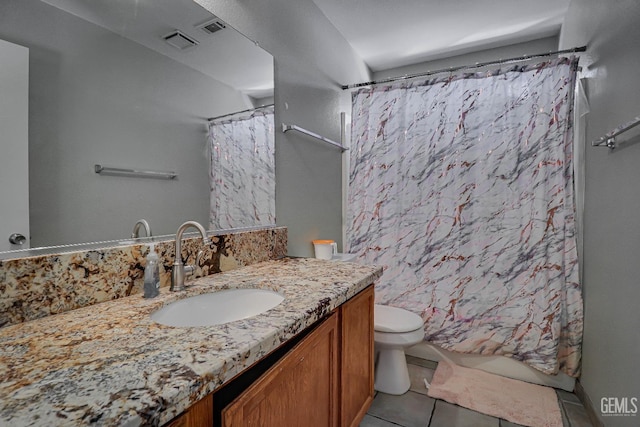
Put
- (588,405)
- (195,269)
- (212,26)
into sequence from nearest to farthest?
(195,269) → (212,26) → (588,405)

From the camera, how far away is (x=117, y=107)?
0.99 m

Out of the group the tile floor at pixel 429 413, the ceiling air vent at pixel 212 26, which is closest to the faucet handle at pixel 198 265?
the ceiling air vent at pixel 212 26

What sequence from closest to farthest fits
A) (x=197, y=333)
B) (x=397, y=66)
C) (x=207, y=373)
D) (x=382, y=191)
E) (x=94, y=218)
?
(x=207, y=373) → (x=197, y=333) → (x=94, y=218) → (x=382, y=191) → (x=397, y=66)

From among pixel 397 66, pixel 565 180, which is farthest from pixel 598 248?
pixel 397 66

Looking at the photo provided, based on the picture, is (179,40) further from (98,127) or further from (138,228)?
(138,228)

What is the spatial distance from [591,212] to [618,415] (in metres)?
0.99

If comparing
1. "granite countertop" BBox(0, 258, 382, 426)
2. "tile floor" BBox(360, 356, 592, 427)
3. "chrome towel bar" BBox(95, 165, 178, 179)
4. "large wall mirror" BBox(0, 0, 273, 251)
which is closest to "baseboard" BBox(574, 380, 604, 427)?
"tile floor" BBox(360, 356, 592, 427)

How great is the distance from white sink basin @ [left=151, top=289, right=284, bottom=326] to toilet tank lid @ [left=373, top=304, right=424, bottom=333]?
91cm

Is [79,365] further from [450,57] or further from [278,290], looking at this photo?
[450,57]

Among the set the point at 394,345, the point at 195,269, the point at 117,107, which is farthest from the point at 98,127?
the point at 394,345

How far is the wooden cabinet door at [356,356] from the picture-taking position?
47.2 inches

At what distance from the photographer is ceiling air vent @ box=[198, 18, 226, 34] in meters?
1.28

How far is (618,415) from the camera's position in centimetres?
133

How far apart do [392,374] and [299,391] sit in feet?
3.96
